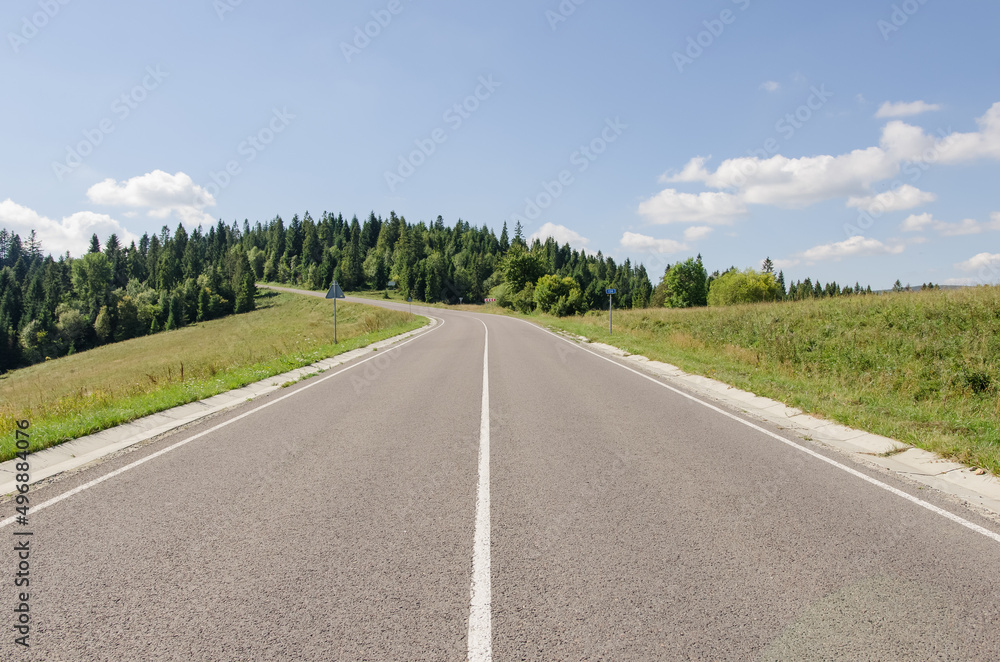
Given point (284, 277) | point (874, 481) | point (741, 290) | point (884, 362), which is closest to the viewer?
point (874, 481)

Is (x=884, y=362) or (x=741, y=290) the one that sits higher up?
(x=741, y=290)

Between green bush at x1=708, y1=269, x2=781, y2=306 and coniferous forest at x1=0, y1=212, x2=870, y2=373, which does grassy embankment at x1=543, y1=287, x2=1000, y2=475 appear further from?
green bush at x1=708, y1=269, x2=781, y2=306

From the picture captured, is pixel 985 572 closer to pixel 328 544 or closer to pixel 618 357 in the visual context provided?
pixel 328 544

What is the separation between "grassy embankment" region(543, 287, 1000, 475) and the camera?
26.2ft

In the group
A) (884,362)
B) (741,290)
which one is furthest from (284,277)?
(884,362)

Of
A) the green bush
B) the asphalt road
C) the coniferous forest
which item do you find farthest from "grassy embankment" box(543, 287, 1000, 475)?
the green bush

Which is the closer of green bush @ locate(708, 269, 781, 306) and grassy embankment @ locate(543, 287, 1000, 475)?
grassy embankment @ locate(543, 287, 1000, 475)

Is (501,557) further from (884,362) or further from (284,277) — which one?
(284,277)

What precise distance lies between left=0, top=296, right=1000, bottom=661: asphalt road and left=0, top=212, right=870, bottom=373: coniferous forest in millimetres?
54852

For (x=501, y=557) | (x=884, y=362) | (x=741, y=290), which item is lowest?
(x=501, y=557)

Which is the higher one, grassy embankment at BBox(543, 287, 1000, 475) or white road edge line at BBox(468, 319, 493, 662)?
grassy embankment at BBox(543, 287, 1000, 475)

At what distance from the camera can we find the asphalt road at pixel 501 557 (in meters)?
2.85

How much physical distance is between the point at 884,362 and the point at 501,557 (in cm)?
1415

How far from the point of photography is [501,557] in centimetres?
376
